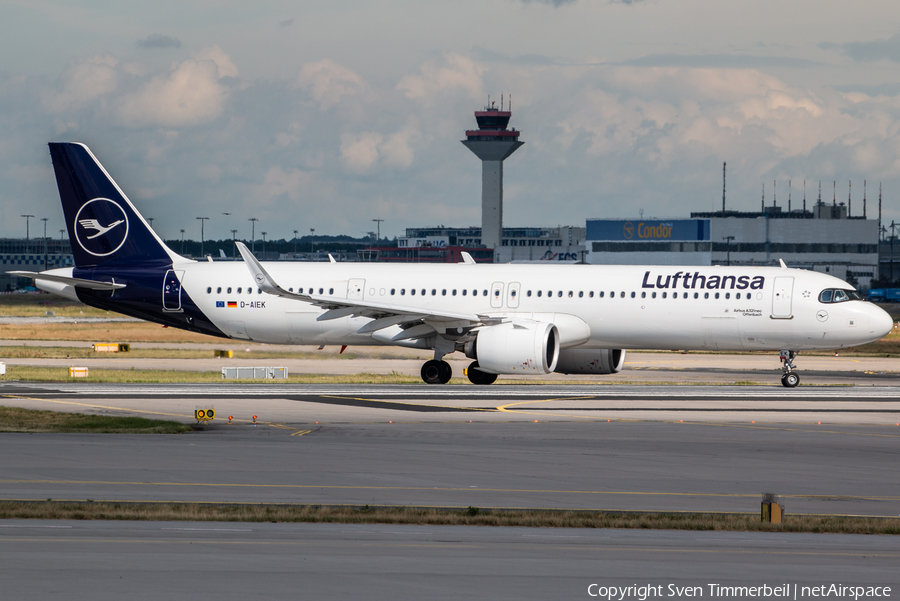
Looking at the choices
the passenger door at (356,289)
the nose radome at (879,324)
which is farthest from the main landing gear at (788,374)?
the passenger door at (356,289)

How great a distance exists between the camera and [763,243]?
171 meters

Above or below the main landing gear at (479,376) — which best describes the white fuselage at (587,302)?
above

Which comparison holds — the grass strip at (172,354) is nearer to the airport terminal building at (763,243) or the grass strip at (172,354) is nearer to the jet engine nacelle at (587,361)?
the jet engine nacelle at (587,361)

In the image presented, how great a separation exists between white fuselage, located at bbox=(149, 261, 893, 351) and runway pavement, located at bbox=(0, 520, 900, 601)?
23.3 m

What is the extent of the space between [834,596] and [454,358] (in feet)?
134

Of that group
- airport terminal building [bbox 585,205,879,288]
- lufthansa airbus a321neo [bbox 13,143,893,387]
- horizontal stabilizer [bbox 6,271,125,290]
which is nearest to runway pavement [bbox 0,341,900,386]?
lufthansa airbus a321neo [bbox 13,143,893,387]

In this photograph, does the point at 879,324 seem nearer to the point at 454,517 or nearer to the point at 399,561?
the point at 454,517

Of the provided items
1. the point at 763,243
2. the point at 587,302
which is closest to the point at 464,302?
the point at 587,302

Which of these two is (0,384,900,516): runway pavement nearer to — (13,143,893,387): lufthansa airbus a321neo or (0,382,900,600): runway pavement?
(0,382,900,600): runway pavement

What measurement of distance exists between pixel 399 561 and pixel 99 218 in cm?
3304

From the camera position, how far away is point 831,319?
3644 cm

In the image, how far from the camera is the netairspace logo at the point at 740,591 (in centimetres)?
1112

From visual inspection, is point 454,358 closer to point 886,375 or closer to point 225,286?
point 225,286

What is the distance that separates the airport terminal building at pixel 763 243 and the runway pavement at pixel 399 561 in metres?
155
